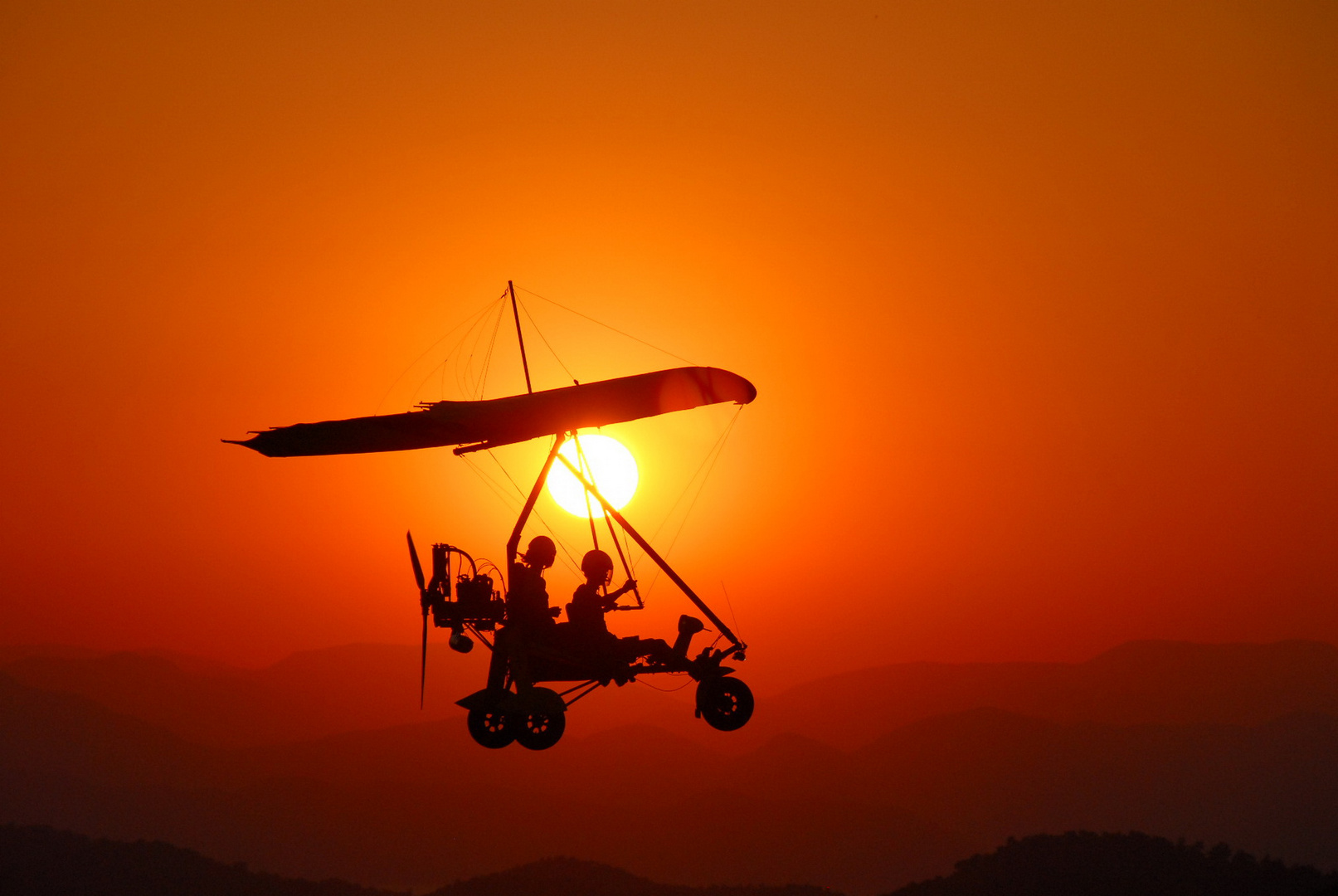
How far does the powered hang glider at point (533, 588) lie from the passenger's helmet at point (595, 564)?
1.57 ft

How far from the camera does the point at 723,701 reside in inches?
916

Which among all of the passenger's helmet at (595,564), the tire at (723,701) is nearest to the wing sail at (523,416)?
the passenger's helmet at (595,564)

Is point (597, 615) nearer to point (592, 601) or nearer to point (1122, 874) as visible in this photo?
point (592, 601)

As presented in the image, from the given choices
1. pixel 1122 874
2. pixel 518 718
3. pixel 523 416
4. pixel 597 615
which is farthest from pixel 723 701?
pixel 1122 874

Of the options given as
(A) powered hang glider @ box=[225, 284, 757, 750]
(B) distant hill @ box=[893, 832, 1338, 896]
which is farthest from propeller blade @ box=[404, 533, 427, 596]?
(B) distant hill @ box=[893, 832, 1338, 896]

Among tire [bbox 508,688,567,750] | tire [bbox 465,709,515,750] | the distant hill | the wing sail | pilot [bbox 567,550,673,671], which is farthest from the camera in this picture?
the distant hill

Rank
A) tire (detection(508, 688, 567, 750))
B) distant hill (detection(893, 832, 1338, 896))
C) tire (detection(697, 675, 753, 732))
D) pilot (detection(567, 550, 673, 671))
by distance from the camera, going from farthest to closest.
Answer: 1. distant hill (detection(893, 832, 1338, 896))
2. tire (detection(697, 675, 753, 732))
3. pilot (detection(567, 550, 673, 671))
4. tire (detection(508, 688, 567, 750))

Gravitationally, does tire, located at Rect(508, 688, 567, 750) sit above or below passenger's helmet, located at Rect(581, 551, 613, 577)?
below

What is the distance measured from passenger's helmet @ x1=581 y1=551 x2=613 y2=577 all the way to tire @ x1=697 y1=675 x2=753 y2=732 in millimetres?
3132

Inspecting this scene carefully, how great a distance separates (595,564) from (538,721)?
3051 millimetres

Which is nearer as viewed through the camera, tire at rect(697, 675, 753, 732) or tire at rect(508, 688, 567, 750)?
tire at rect(508, 688, 567, 750)

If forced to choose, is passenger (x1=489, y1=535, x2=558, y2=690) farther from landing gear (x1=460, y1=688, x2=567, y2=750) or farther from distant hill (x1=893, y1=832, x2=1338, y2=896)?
distant hill (x1=893, y1=832, x2=1338, y2=896)

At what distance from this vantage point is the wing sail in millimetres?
24297

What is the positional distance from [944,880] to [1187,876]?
123 feet
